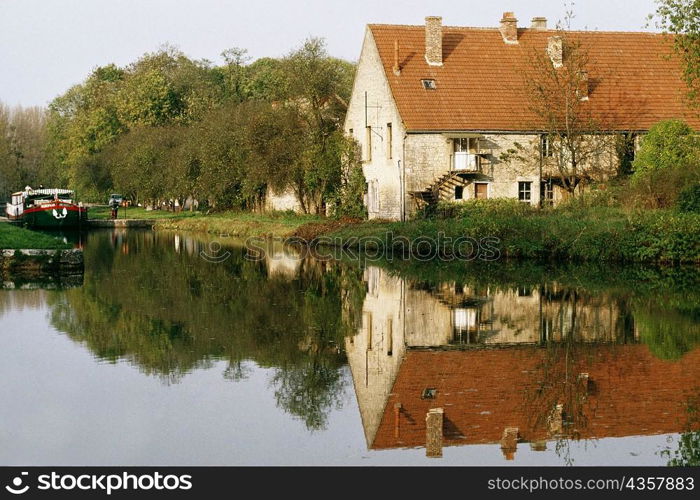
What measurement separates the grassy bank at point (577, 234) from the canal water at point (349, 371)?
2.98 meters

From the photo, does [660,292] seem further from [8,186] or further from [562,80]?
[8,186]

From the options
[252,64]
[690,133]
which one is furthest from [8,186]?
[690,133]

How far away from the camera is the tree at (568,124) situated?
41688 millimetres

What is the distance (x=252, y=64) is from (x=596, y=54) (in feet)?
207

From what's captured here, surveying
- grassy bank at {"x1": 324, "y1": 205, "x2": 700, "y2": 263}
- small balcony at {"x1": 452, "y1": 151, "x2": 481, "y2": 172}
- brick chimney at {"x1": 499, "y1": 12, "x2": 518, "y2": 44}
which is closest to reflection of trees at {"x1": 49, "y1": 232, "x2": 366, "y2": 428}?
grassy bank at {"x1": 324, "y1": 205, "x2": 700, "y2": 263}

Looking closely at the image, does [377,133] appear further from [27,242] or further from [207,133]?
[27,242]

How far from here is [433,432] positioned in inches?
415

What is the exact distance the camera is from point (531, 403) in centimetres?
1167

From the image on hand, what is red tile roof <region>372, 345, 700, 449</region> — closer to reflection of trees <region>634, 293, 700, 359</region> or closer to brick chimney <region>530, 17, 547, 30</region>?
reflection of trees <region>634, 293, 700, 359</region>

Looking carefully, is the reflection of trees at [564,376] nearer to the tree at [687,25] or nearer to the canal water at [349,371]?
the canal water at [349,371]

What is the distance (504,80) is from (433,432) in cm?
3557

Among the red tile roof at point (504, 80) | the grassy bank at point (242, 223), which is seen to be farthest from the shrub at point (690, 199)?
the grassy bank at point (242, 223)
